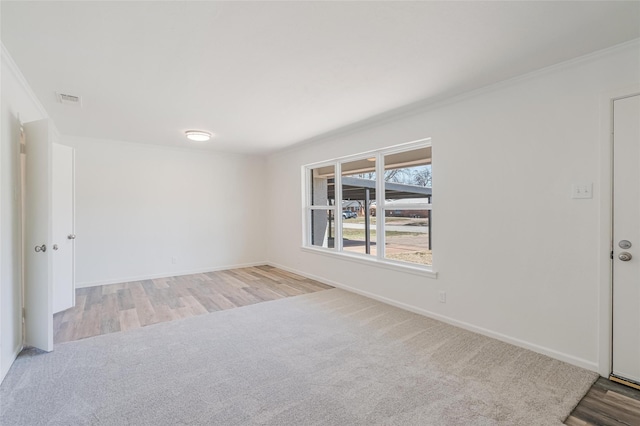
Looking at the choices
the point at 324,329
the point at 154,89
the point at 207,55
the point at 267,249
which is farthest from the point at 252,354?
the point at 267,249

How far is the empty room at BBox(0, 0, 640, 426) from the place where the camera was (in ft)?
6.23

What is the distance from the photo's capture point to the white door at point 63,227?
12.0ft

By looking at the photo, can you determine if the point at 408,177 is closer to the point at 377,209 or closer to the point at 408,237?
the point at 377,209

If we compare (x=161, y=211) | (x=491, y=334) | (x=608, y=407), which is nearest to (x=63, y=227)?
(x=161, y=211)

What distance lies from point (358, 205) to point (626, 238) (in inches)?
121

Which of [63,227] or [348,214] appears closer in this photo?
[63,227]

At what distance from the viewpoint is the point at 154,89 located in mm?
2936

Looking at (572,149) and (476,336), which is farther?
(476,336)

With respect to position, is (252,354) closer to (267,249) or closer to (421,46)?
(421,46)

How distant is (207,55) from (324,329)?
2.74 metres

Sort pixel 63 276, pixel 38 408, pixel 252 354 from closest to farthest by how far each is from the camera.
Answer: pixel 38 408 < pixel 252 354 < pixel 63 276

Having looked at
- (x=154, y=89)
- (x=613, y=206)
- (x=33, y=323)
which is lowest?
(x=33, y=323)

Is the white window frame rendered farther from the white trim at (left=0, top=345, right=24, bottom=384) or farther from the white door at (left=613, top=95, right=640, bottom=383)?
the white trim at (left=0, top=345, right=24, bottom=384)

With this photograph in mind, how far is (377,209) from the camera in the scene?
4.31m
